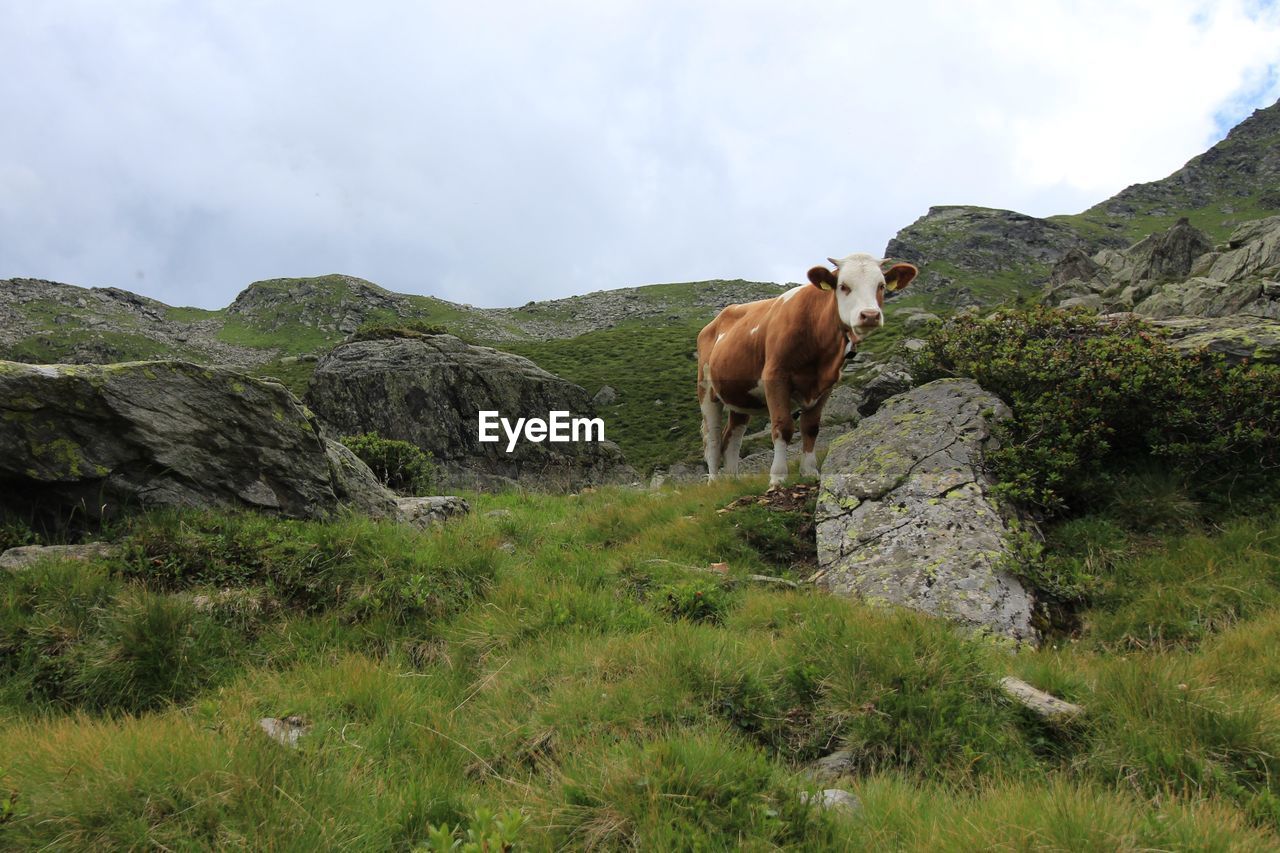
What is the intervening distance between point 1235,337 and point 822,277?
463cm

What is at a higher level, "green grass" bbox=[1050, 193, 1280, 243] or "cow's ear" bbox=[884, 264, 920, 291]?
"green grass" bbox=[1050, 193, 1280, 243]

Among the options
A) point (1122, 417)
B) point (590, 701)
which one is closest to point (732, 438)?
point (1122, 417)

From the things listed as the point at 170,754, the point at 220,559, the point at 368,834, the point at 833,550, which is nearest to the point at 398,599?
the point at 220,559

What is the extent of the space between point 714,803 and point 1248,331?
8541 millimetres

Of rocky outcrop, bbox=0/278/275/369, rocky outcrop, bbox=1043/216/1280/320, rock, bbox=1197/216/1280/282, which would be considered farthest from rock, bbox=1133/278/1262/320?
rocky outcrop, bbox=0/278/275/369

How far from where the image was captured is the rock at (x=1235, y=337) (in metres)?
7.01

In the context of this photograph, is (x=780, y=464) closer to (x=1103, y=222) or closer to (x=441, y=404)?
(x=441, y=404)

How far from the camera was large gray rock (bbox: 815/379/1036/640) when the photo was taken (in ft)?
18.5

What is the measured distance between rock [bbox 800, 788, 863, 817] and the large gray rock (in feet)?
8.44

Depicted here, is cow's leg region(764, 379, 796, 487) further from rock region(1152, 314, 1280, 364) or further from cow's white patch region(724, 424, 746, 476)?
rock region(1152, 314, 1280, 364)

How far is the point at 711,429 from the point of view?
42.9 feet

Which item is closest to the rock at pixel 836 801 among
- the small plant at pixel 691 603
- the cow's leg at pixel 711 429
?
the small plant at pixel 691 603

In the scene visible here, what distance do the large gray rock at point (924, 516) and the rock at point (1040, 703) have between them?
1.23m

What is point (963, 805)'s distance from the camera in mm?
2883
